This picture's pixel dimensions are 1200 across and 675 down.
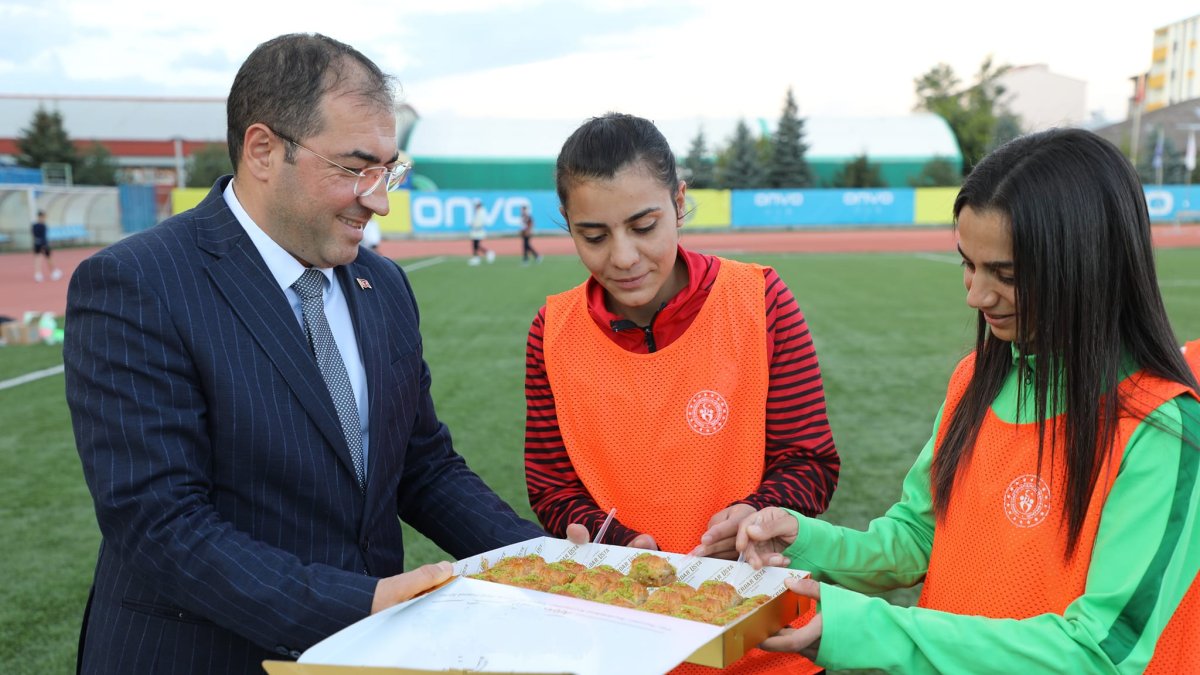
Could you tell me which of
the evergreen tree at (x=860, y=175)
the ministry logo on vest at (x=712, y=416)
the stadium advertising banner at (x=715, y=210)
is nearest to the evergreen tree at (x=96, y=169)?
the stadium advertising banner at (x=715, y=210)

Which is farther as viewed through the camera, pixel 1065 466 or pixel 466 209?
pixel 466 209

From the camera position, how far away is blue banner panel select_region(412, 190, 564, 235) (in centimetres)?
3459

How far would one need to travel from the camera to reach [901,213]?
124 ft

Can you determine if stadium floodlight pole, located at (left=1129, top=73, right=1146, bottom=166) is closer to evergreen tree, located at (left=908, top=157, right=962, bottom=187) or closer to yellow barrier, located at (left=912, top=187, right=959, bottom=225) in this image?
yellow barrier, located at (left=912, top=187, right=959, bottom=225)

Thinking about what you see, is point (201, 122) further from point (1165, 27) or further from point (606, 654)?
point (1165, 27)

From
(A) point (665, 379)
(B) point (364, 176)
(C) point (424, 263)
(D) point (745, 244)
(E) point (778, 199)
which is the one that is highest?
(E) point (778, 199)

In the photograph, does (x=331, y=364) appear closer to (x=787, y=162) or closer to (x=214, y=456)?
(x=214, y=456)

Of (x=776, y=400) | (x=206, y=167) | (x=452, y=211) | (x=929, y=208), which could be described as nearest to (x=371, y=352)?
(x=776, y=400)

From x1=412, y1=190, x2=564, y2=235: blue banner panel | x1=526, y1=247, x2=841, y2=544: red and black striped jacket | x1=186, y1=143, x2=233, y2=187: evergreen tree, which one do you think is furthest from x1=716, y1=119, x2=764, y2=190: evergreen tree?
x1=526, y1=247, x2=841, y2=544: red and black striped jacket

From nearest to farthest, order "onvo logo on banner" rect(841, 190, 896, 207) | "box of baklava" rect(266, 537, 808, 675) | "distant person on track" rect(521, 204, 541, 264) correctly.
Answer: "box of baklava" rect(266, 537, 808, 675)
"distant person on track" rect(521, 204, 541, 264)
"onvo logo on banner" rect(841, 190, 896, 207)

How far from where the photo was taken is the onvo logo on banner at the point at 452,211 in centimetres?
3459

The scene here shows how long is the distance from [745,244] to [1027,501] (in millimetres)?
29567

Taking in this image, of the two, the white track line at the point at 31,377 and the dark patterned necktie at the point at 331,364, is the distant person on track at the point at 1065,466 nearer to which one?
the dark patterned necktie at the point at 331,364

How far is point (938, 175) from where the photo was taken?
154ft
